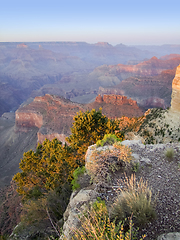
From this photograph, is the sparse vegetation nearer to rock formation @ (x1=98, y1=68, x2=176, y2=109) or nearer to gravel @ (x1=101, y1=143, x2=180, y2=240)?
gravel @ (x1=101, y1=143, x2=180, y2=240)

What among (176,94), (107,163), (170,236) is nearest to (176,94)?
(176,94)

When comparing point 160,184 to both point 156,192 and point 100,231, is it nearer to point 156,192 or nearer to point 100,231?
point 156,192

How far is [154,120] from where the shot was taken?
1706cm

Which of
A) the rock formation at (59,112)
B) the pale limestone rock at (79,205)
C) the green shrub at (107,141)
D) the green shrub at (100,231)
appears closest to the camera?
the green shrub at (100,231)

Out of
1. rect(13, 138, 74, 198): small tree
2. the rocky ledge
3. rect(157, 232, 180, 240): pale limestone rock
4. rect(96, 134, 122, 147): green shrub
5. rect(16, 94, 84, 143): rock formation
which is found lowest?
rect(16, 94, 84, 143): rock formation

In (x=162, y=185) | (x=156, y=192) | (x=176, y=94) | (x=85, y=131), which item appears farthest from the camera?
(x=176, y=94)

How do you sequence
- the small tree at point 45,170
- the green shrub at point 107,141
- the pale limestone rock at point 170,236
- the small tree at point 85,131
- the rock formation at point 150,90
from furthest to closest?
the rock formation at point 150,90, the small tree at point 85,131, the small tree at point 45,170, the green shrub at point 107,141, the pale limestone rock at point 170,236

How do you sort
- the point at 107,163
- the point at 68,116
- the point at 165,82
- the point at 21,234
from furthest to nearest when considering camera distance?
the point at 165,82 → the point at 68,116 → the point at 21,234 → the point at 107,163

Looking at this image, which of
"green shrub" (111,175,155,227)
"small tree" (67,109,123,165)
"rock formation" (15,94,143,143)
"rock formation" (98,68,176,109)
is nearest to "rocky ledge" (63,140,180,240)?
"green shrub" (111,175,155,227)

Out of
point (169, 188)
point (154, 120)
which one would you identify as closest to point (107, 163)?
point (169, 188)

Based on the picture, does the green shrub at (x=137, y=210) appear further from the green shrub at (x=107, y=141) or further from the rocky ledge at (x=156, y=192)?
the green shrub at (x=107, y=141)

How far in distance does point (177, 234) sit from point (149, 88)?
93.9 metres

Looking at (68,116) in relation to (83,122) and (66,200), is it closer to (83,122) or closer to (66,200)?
(83,122)

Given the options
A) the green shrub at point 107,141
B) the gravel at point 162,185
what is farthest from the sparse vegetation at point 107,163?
the green shrub at point 107,141
